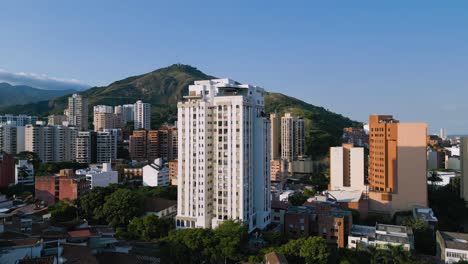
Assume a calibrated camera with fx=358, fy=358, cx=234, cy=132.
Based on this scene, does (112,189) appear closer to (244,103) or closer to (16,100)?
(244,103)

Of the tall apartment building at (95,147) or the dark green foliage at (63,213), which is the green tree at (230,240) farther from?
the tall apartment building at (95,147)

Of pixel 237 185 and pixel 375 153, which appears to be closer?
pixel 237 185

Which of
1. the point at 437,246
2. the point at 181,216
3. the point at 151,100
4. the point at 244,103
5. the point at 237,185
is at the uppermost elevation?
the point at 151,100

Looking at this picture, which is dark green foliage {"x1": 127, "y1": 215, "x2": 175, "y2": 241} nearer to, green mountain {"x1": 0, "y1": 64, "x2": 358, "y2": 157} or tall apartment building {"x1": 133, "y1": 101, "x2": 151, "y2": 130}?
green mountain {"x1": 0, "y1": 64, "x2": 358, "y2": 157}

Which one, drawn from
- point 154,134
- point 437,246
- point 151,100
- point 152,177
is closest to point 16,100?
point 151,100

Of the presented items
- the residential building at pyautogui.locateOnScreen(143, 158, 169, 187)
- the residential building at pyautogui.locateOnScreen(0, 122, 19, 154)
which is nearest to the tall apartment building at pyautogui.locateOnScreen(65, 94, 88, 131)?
the residential building at pyautogui.locateOnScreen(0, 122, 19, 154)

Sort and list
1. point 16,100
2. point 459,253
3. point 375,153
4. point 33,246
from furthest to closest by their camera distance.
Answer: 1. point 16,100
2. point 375,153
3. point 459,253
4. point 33,246
